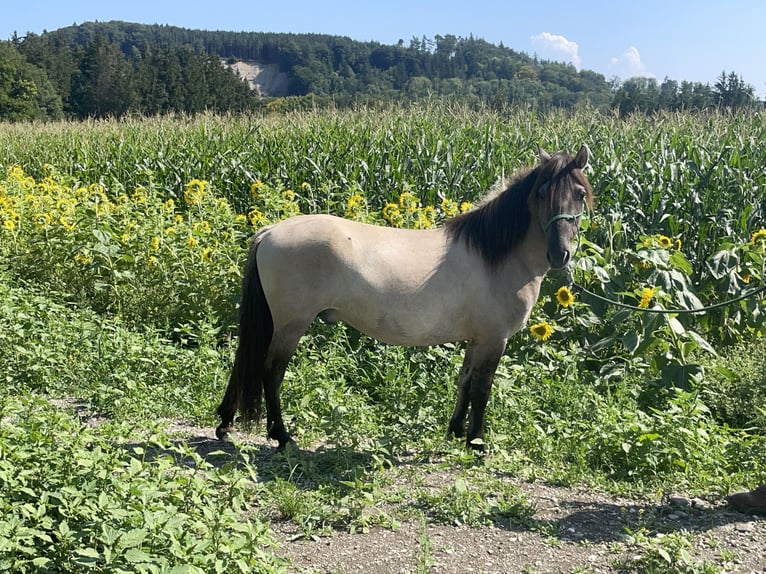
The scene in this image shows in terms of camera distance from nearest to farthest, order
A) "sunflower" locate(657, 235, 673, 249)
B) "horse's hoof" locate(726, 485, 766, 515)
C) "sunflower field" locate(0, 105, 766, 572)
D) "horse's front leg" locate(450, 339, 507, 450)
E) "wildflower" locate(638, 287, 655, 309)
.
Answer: "sunflower field" locate(0, 105, 766, 572) < "horse's hoof" locate(726, 485, 766, 515) < "horse's front leg" locate(450, 339, 507, 450) < "wildflower" locate(638, 287, 655, 309) < "sunflower" locate(657, 235, 673, 249)

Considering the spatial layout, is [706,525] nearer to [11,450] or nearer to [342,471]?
[342,471]

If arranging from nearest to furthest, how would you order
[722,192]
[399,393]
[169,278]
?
[399,393], [169,278], [722,192]

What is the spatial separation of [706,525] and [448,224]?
2484mm

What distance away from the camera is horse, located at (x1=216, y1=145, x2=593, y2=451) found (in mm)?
4699

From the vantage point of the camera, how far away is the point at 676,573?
3455 mm

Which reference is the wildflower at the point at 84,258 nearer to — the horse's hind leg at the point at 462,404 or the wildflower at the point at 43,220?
the wildflower at the point at 43,220

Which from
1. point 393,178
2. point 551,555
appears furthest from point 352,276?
point 393,178

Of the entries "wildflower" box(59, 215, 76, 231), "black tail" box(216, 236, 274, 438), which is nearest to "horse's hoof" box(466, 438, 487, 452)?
"black tail" box(216, 236, 274, 438)

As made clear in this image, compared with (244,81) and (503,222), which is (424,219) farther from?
(244,81)

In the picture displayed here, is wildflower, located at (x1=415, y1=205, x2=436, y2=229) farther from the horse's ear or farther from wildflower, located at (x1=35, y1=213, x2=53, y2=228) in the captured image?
wildflower, located at (x1=35, y1=213, x2=53, y2=228)

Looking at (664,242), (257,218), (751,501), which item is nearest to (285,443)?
(751,501)

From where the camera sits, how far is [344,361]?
6223mm

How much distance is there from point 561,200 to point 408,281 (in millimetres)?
1102

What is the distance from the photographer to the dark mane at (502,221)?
486 cm
